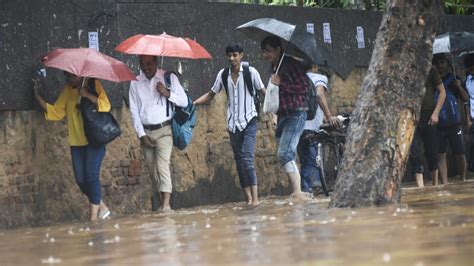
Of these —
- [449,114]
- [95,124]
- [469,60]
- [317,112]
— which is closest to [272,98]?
[317,112]

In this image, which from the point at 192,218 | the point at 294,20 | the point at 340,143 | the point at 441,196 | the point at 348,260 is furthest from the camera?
the point at 294,20

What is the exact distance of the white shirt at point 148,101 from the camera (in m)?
13.3

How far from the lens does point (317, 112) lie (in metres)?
15.1

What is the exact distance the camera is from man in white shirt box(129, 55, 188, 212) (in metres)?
13.3

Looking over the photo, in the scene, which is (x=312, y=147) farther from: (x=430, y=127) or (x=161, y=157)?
(x=161, y=157)

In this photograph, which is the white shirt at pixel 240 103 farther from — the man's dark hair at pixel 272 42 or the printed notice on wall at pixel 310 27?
the printed notice on wall at pixel 310 27

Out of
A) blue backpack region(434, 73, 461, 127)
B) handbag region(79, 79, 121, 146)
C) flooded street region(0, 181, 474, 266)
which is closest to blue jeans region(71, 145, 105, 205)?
handbag region(79, 79, 121, 146)

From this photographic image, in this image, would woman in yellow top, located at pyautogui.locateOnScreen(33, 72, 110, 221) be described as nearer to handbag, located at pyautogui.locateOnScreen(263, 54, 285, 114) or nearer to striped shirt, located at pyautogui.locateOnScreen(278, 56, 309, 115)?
handbag, located at pyautogui.locateOnScreen(263, 54, 285, 114)

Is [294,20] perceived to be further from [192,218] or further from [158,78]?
[192,218]

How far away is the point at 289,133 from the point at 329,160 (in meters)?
1.95

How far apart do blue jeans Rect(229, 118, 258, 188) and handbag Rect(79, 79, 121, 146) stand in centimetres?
191

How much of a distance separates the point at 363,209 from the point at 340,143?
15.6ft

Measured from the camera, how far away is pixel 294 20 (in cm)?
1672

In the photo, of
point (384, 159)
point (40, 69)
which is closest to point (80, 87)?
point (40, 69)
